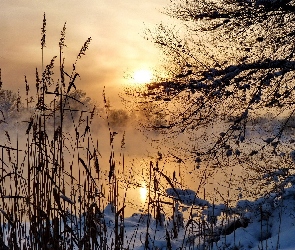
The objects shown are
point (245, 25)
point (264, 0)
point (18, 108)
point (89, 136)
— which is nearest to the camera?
point (18, 108)

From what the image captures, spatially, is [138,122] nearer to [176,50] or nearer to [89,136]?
[176,50]

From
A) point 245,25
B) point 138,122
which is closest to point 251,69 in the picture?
point 245,25

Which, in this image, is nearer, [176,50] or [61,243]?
[61,243]

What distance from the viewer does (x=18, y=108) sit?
3695 mm

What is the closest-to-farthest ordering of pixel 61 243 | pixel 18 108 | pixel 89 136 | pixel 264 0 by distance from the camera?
pixel 61 243 < pixel 18 108 < pixel 89 136 < pixel 264 0

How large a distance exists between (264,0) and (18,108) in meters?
4.40

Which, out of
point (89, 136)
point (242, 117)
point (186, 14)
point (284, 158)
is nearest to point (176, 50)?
point (186, 14)

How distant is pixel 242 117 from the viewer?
22.9 ft

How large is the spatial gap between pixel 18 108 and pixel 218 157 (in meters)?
4.59

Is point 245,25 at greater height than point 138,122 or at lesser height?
greater

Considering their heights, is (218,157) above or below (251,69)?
below

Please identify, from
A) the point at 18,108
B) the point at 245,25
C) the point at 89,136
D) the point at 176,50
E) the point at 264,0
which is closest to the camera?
the point at 18,108

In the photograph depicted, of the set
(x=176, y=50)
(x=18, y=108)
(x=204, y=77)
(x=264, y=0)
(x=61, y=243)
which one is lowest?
(x=61, y=243)

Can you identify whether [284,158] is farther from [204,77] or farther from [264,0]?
[264,0]
